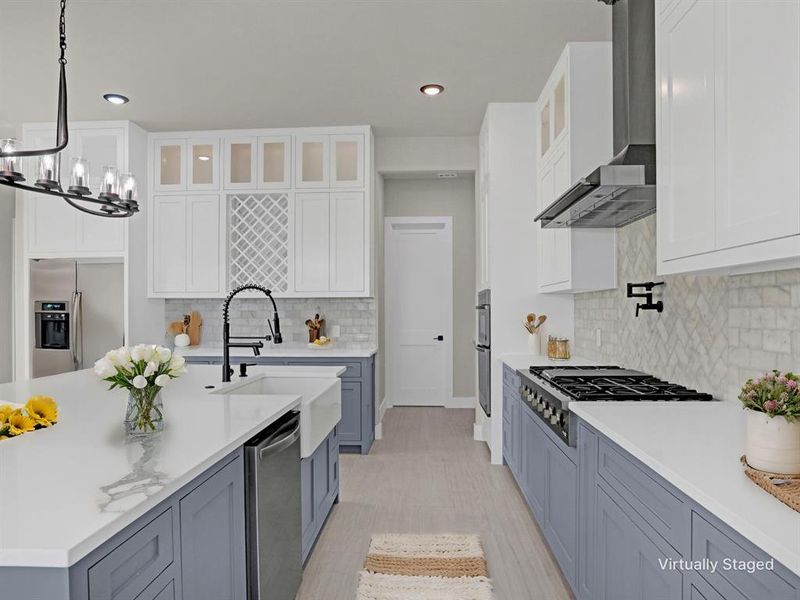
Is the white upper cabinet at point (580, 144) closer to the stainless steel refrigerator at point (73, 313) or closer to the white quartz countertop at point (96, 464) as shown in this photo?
the white quartz countertop at point (96, 464)

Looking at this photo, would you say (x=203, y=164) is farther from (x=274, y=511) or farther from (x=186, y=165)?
(x=274, y=511)

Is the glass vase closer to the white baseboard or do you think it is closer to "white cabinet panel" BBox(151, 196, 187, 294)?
"white cabinet panel" BBox(151, 196, 187, 294)

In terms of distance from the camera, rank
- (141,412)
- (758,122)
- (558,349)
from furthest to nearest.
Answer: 1. (558,349)
2. (141,412)
3. (758,122)

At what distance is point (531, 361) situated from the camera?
3.93 meters

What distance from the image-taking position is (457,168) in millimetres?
5426

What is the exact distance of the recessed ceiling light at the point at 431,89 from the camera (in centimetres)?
403

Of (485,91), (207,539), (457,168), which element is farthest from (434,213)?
(207,539)

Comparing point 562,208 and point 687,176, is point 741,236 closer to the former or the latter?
point 687,176

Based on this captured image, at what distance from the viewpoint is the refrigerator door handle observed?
4.64 metres

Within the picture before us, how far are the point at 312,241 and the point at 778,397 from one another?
13.7 feet

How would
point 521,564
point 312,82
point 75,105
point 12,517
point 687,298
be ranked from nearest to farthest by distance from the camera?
point 12,517 < point 687,298 < point 521,564 < point 312,82 < point 75,105

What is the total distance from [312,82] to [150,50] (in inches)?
41.5

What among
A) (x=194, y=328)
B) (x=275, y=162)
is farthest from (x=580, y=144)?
(x=194, y=328)

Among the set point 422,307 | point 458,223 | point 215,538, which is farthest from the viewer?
point 422,307
